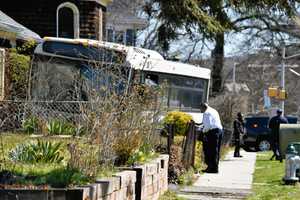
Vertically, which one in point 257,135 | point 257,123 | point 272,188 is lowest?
point 257,135

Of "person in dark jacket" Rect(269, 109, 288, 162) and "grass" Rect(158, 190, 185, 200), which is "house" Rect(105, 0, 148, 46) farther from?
"grass" Rect(158, 190, 185, 200)

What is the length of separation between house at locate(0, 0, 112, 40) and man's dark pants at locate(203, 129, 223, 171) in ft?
46.5

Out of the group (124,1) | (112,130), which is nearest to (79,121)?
(112,130)

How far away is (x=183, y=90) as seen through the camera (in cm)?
2422

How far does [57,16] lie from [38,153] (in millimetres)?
21559

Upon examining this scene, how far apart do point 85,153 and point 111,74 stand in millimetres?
2582

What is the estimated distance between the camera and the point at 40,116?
13.8 metres

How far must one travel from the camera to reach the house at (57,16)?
30359mm

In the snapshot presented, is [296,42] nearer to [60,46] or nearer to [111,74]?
[60,46]

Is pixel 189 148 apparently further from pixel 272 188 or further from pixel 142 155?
pixel 142 155

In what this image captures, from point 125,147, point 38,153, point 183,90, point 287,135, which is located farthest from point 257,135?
point 38,153

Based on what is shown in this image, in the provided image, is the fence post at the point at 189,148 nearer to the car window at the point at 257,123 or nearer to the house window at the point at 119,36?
the house window at the point at 119,36

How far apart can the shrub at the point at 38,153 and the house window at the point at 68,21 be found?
69.5 feet

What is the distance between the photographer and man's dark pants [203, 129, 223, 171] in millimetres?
16969
